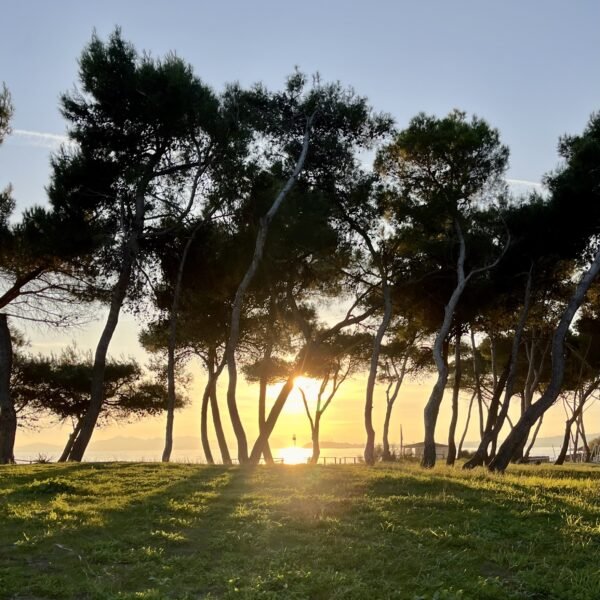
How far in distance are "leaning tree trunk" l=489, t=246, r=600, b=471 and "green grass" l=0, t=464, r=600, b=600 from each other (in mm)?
5044

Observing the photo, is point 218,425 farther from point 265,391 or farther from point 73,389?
point 73,389

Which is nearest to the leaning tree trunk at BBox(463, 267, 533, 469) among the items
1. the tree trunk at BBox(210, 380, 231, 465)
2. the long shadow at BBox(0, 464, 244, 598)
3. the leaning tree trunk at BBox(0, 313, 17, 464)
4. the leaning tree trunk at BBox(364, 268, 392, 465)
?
the leaning tree trunk at BBox(364, 268, 392, 465)

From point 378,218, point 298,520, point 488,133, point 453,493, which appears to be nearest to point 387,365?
point 378,218

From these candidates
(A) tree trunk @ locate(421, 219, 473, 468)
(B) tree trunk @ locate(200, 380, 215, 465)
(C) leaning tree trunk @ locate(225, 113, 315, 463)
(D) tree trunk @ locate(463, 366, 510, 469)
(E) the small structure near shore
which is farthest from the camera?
(E) the small structure near shore

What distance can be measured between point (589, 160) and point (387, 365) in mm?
19800

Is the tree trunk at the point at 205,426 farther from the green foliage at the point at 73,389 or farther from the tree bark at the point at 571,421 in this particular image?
the tree bark at the point at 571,421

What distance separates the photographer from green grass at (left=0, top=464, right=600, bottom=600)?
20.1 feet

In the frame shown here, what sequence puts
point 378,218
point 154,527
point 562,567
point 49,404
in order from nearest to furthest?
1. point 562,567
2. point 154,527
3. point 378,218
4. point 49,404

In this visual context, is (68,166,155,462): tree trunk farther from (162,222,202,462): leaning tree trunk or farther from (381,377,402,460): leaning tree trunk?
(381,377,402,460): leaning tree trunk

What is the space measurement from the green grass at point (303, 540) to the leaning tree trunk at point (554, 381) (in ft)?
16.5

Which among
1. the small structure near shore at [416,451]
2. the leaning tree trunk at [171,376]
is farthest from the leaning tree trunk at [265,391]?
the small structure near shore at [416,451]

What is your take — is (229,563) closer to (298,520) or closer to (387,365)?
(298,520)

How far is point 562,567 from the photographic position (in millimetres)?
6496

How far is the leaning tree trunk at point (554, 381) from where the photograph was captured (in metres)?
16.7
